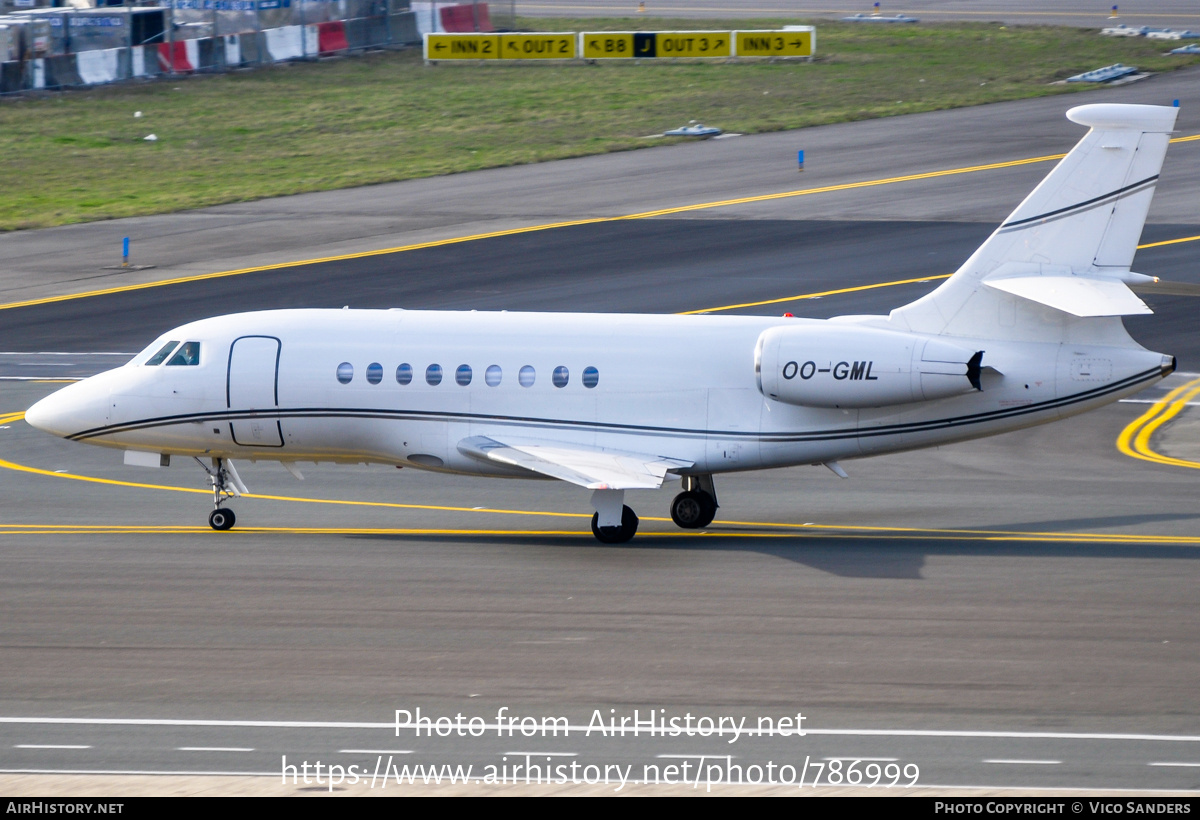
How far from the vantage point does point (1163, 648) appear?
59.9 feet

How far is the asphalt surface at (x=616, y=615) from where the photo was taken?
15.3 m

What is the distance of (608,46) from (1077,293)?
59.9 m

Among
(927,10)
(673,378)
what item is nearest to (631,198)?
(673,378)

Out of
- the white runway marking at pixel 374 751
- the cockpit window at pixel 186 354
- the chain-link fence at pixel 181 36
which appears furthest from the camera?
the chain-link fence at pixel 181 36

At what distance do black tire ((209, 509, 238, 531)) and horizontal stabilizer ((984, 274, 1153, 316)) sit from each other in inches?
484

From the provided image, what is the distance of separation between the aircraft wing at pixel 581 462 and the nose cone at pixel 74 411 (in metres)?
6.02

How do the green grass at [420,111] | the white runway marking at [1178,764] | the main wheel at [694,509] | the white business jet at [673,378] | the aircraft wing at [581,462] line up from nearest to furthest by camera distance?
the white runway marking at [1178,764] < the aircraft wing at [581,462] < the white business jet at [673,378] < the main wheel at [694,509] < the green grass at [420,111]

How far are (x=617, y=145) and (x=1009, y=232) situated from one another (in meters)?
40.3

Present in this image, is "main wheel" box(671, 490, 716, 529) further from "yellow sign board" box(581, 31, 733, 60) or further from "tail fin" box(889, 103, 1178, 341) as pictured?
"yellow sign board" box(581, 31, 733, 60)

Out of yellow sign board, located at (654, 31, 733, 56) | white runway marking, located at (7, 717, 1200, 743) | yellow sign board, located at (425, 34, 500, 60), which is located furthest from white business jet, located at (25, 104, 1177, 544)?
yellow sign board, located at (425, 34, 500, 60)

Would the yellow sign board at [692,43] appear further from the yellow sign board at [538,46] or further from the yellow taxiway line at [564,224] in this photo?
the yellow taxiway line at [564,224]

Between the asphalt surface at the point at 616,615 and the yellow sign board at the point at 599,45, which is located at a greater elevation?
the yellow sign board at the point at 599,45

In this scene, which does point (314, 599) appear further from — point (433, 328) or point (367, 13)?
point (367, 13)

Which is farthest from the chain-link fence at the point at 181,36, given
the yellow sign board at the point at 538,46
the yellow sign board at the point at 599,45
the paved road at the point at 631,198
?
the paved road at the point at 631,198
